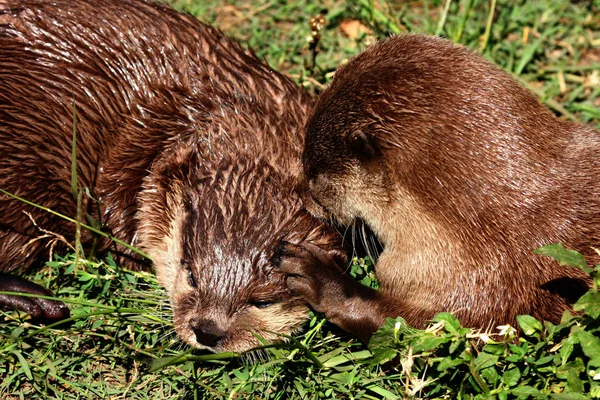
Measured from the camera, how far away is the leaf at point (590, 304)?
2848mm

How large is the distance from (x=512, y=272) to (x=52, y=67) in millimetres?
1963

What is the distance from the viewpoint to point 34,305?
11.0ft

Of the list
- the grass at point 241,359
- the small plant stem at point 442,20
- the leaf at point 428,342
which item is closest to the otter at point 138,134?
the grass at point 241,359

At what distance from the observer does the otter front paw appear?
10.3 ft

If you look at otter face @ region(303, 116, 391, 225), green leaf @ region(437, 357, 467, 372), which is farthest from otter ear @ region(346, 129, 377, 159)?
green leaf @ region(437, 357, 467, 372)

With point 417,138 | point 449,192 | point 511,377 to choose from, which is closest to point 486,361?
point 511,377

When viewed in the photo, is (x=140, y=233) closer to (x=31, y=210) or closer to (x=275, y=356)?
(x=31, y=210)

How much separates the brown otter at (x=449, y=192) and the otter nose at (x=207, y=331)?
A: 33 centimetres

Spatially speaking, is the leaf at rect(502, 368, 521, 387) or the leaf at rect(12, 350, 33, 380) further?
the leaf at rect(12, 350, 33, 380)

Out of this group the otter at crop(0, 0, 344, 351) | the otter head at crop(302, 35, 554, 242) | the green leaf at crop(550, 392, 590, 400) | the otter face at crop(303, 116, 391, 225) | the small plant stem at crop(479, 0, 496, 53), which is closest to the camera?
the green leaf at crop(550, 392, 590, 400)

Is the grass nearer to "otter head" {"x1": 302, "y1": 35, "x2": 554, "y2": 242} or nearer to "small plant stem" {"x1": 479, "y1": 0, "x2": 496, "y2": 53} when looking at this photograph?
"otter head" {"x1": 302, "y1": 35, "x2": 554, "y2": 242}

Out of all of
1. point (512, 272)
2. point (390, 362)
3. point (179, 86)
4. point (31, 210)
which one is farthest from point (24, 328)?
point (512, 272)

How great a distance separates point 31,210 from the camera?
11.5ft

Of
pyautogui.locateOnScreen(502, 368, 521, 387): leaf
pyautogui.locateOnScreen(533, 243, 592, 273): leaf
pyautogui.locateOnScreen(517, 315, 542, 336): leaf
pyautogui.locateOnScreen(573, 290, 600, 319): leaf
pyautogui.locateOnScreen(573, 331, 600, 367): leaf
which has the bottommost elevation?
pyautogui.locateOnScreen(502, 368, 521, 387): leaf
